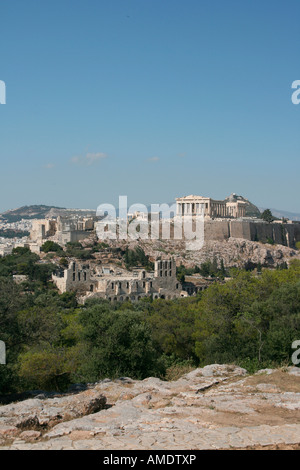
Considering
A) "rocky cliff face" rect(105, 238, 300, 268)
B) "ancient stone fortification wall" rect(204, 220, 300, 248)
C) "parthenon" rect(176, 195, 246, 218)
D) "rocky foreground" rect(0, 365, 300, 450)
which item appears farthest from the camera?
"parthenon" rect(176, 195, 246, 218)

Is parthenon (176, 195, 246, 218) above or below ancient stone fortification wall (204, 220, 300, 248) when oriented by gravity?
above

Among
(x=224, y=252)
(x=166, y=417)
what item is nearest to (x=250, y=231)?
(x=224, y=252)

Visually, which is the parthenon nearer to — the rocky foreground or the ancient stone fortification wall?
the ancient stone fortification wall

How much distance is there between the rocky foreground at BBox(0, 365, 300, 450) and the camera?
680cm

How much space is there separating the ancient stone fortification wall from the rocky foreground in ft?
206

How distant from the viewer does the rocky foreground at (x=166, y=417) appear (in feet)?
22.3

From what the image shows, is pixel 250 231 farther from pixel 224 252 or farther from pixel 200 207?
pixel 200 207

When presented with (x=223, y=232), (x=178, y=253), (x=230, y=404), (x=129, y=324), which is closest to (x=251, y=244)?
(x=223, y=232)

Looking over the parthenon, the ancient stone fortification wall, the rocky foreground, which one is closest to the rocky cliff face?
the ancient stone fortification wall

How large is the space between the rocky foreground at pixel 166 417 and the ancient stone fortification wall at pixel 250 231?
62896 millimetres

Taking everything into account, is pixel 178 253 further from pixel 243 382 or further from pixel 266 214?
pixel 243 382

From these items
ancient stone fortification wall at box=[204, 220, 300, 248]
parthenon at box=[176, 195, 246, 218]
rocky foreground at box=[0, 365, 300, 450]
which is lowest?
rocky foreground at box=[0, 365, 300, 450]
